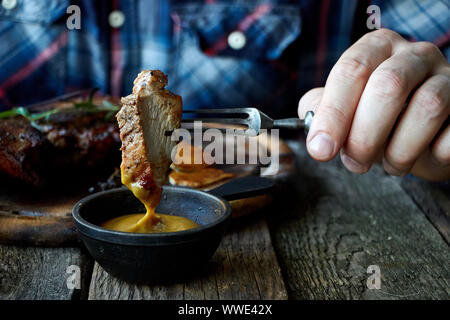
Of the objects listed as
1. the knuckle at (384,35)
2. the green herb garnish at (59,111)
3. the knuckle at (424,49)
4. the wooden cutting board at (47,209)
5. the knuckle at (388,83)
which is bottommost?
the wooden cutting board at (47,209)

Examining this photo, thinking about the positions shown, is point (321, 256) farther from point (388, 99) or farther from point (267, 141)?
point (267, 141)

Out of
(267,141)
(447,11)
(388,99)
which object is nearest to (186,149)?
(267,141)

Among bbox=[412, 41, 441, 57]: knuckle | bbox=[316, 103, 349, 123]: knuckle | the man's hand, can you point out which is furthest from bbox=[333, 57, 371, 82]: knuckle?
bbox=[412, 41, 441, 57]: knuckle

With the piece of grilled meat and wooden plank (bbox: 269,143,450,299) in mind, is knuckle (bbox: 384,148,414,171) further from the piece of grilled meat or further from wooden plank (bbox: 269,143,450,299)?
the piece of grilled meat

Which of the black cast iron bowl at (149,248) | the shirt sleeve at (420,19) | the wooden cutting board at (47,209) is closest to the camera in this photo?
the black cast iron bowl at (149,248)

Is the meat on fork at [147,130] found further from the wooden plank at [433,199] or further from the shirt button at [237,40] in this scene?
the shirt button at [237,40]

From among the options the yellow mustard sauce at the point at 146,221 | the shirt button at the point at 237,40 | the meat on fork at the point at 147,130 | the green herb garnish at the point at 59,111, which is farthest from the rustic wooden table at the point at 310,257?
the shirt button at the point at 237,40
